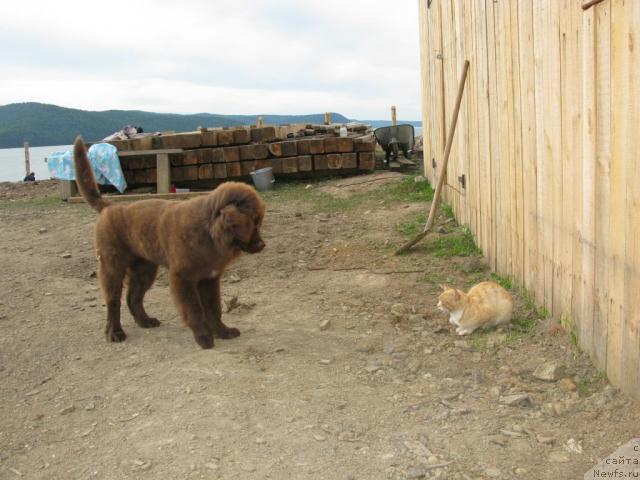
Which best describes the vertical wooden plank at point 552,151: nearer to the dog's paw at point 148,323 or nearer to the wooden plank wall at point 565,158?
the wooden plank wall at point 565,158

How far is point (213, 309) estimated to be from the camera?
518cm

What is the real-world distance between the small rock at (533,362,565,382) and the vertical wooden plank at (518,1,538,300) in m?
1.18


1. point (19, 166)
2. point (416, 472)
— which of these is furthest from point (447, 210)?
point (19, 166)

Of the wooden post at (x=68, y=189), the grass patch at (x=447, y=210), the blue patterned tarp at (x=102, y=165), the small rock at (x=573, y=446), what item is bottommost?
the small rock at (x=573, y=446)

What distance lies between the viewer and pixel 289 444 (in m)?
3.40

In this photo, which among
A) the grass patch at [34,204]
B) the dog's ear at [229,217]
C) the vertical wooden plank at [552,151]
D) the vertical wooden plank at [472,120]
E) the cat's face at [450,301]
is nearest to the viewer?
the vertical wooden plank at [552,151]

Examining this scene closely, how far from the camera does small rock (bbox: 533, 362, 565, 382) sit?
393cm

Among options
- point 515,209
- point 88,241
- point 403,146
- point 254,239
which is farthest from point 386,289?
point 403,146

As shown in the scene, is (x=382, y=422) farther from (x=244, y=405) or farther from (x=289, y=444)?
(x=244, y=405)

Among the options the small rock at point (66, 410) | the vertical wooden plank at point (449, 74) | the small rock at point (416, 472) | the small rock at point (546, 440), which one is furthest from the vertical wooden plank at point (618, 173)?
the vertical wooden plank at point (449, 74)

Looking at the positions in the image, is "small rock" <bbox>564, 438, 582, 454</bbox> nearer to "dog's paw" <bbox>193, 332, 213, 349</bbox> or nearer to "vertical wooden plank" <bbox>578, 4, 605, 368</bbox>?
"vertical wooden plank" <bbox>578, 4, 605, 368</bbox>

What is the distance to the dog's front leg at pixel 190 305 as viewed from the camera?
4852 mm

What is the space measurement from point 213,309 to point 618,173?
322 cm

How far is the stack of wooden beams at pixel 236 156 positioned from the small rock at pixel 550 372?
34.6 ft
